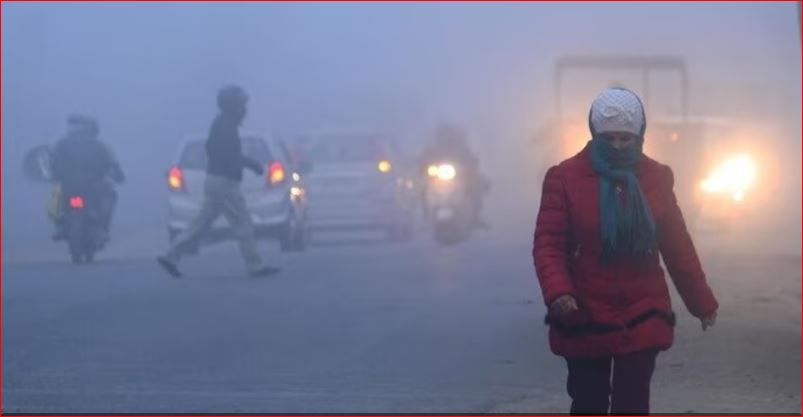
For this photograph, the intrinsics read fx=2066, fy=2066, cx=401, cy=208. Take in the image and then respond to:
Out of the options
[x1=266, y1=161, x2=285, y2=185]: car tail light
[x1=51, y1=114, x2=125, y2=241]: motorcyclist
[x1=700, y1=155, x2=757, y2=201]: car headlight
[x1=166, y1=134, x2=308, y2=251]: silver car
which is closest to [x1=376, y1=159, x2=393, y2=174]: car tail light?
[x1=166, y1=134, x2=308, y2=251]: silver car

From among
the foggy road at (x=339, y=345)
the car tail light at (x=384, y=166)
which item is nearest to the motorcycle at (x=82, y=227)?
the foggy road at (x=339, y=345)

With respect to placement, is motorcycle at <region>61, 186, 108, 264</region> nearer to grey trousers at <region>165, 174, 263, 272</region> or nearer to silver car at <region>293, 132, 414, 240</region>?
grey trousers at <region>165, 174, 263, 272</region>

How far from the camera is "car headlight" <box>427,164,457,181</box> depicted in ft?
83.9

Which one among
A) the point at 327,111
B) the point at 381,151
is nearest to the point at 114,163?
the point at 381,151

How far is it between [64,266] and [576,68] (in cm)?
1506

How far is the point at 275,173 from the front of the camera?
23.5 m

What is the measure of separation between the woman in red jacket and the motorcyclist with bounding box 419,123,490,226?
18.8 m

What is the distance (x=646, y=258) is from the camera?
263 inches

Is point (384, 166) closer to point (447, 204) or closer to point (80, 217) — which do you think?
point (447, 204)

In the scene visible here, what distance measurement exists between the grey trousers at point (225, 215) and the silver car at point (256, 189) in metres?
4.20

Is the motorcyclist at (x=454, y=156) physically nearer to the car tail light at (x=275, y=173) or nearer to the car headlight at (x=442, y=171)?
the car headlight at (x=442, y=171)

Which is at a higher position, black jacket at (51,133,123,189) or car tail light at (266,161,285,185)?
black jacket at (51,133,123,189)

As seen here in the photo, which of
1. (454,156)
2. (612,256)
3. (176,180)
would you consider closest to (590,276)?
(612,256)

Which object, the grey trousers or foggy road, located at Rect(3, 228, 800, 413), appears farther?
the grey trousers
